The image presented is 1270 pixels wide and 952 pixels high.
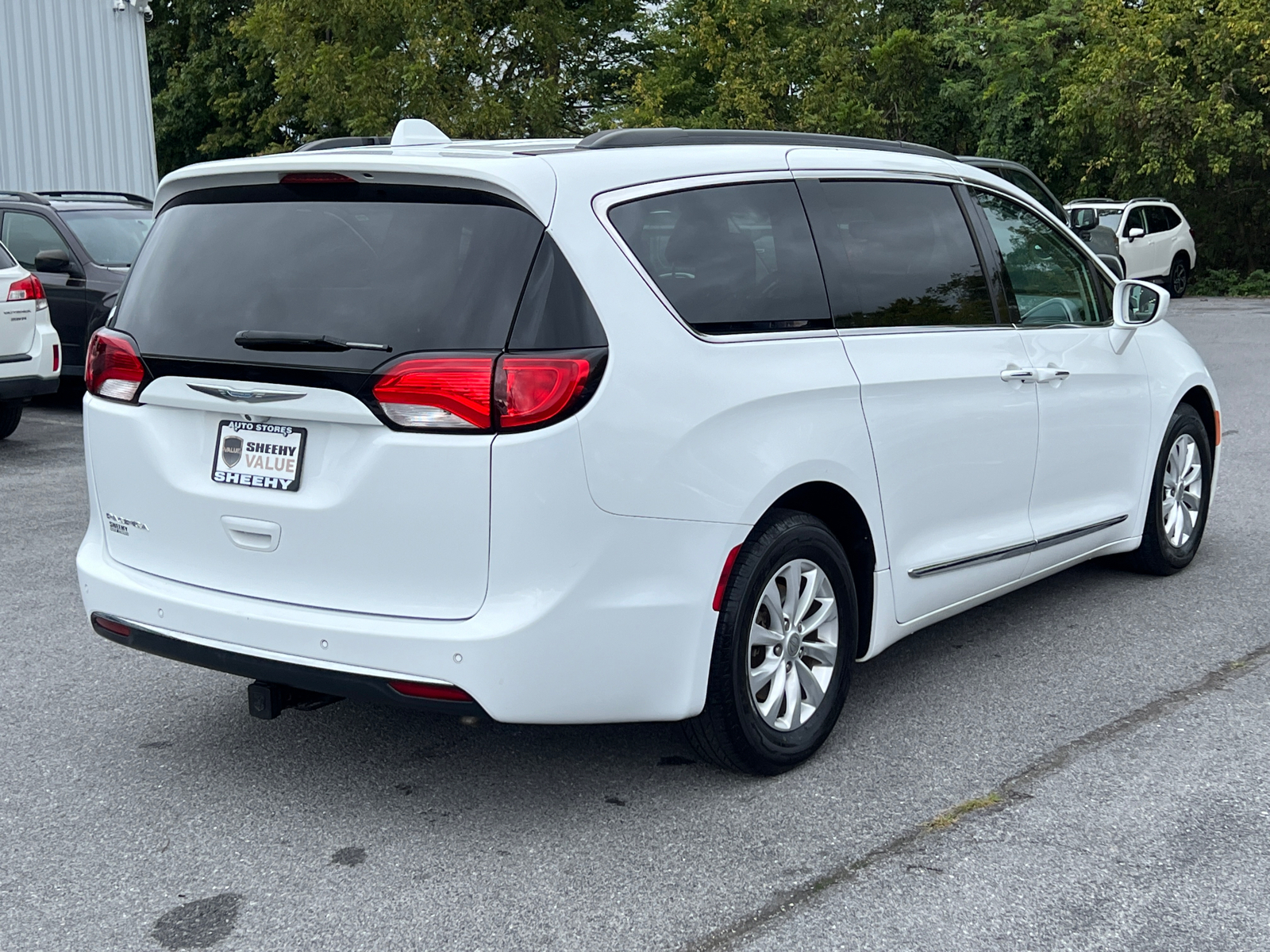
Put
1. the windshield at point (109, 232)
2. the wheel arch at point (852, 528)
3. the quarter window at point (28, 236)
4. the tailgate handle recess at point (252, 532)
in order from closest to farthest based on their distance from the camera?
the tailgate handle recess at point (252, 532)
the wheel arch at point (852, 528)
the windshield at point (109, 232)
the quarter window at point (28, 236)

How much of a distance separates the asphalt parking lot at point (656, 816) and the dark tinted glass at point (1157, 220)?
75.1 ft

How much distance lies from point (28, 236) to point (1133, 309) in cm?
1061

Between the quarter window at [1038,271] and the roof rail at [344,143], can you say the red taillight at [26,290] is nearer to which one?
the roof rail at [344,143]

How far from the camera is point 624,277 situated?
3.71 meters

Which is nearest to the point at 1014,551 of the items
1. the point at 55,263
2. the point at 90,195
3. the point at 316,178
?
the point at 316,178

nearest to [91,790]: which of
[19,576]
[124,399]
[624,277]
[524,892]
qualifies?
[124,399]

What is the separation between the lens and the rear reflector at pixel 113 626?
13.4 feet

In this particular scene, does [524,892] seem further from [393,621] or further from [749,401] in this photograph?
[749,401]

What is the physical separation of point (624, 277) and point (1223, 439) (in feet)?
27.4

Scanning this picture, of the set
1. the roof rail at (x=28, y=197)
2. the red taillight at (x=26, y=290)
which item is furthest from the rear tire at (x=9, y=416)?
the roof rail at (x=28, y=197)

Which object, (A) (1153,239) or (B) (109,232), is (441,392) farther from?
(A) (1153,239)

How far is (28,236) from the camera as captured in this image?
1329 cm

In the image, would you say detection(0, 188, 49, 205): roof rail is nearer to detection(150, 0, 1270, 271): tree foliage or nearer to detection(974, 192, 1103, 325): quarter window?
detection(974, 192, 1103, 325): quarter window

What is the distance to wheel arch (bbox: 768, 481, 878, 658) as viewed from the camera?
13.9 feet
